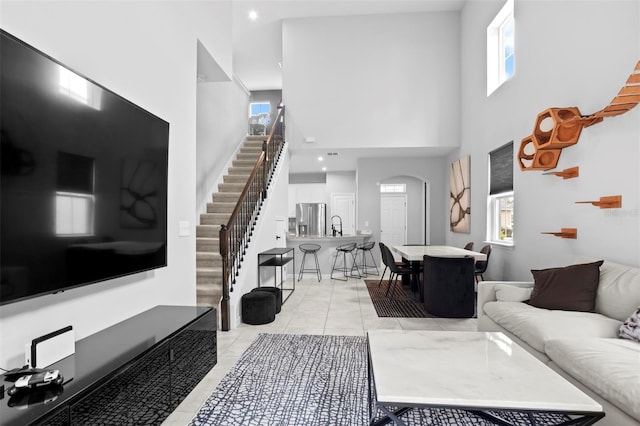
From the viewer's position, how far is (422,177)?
8.41m

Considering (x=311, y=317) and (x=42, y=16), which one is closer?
(x=42, y=16)

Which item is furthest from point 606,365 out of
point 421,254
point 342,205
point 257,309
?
point 342,205

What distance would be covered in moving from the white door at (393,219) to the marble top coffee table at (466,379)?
837cm

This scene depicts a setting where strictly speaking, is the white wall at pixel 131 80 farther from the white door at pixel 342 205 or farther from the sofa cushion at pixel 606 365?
the white door at pixel 342 205

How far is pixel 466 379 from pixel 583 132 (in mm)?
3028

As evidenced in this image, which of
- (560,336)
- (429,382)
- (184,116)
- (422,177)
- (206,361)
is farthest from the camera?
(422,177)

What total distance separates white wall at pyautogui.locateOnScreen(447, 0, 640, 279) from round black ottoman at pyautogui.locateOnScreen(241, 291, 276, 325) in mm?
3283

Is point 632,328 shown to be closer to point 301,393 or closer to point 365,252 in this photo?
point 301,393

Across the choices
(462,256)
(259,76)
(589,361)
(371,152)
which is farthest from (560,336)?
(259,76)

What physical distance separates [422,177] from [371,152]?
5.02ft

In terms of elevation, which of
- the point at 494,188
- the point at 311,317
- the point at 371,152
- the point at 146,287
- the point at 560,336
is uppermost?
the point at 371,152

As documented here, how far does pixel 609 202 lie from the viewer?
300 centimetres

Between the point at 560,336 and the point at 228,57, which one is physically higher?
the point at 228,57

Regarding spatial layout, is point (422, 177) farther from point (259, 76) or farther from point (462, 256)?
point (259, 76)
